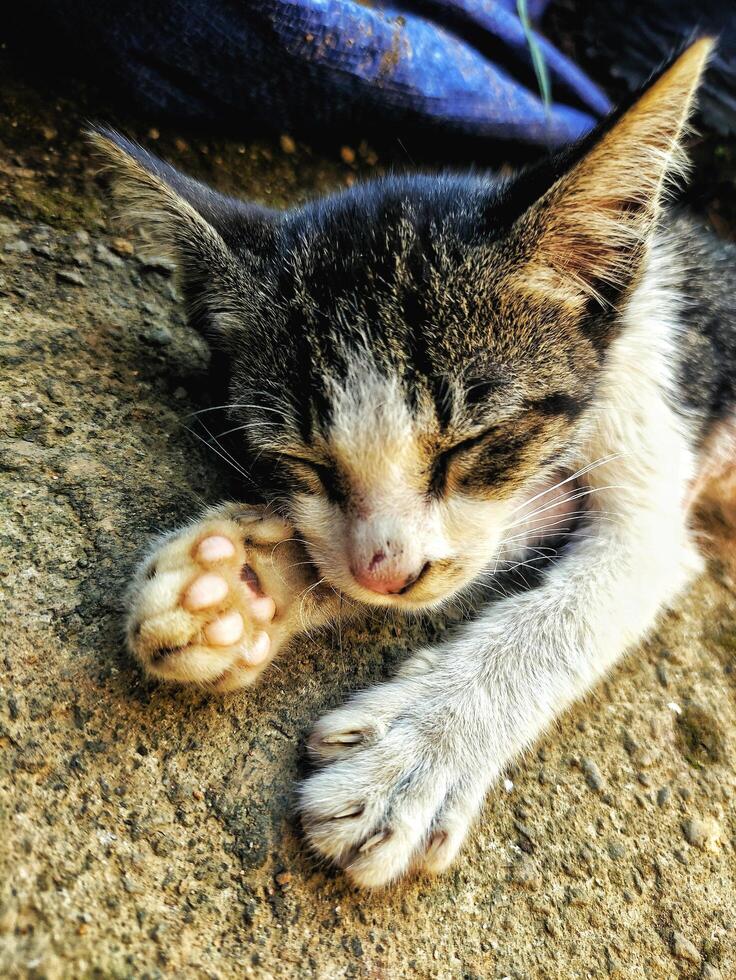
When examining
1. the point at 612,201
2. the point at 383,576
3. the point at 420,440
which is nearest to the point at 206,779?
the point at 383,576

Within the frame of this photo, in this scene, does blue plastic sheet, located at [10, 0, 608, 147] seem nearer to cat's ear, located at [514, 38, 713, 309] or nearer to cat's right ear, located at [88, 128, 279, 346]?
cat's right ear, located at [88, 128, 279, 346]

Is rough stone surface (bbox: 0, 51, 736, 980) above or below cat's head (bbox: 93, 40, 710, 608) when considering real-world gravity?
below

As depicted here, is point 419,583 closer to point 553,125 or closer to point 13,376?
point 13,376

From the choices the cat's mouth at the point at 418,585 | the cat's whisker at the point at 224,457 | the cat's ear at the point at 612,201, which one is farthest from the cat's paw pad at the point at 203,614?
the cat's ear at the point at 612,201

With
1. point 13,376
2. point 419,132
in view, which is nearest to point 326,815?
point 13,376

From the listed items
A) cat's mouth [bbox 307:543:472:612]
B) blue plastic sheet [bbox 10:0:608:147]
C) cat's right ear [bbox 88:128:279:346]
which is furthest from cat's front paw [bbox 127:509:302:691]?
blue plastic sheet [bbox 10:0:608:147]

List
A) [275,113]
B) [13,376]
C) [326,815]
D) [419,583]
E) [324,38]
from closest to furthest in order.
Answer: [326,815]
[419,583]
[13,376]
[324,38]
[275,113]

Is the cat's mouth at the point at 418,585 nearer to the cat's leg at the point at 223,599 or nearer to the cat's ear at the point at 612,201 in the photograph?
the cat's leg at the point at 223,599
